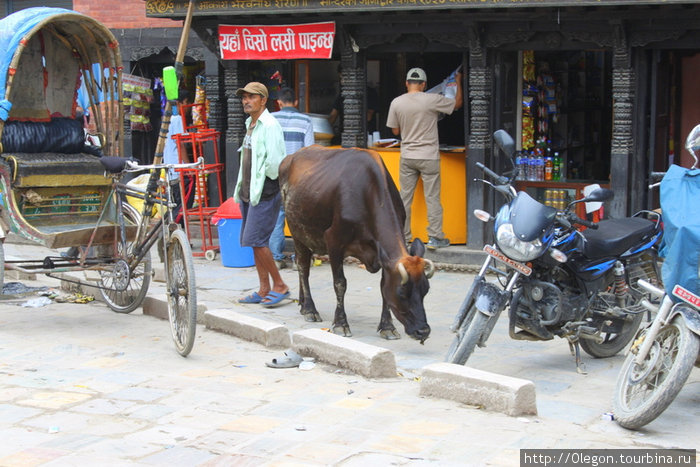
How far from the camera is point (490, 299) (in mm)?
6594

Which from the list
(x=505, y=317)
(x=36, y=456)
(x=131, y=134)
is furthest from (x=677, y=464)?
(x=131, y=134)

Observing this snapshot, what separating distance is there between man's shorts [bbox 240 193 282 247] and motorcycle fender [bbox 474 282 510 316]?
346 cm

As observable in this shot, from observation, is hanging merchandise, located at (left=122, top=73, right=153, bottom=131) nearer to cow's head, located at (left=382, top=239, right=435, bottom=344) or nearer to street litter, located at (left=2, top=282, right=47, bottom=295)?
street litter, located at (left=2, top=282, right=47, bottom=295)

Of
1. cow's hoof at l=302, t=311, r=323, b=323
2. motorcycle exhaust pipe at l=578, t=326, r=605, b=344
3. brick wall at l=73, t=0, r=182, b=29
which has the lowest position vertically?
cow's hoof at l=302, t=311, r=323, b=323

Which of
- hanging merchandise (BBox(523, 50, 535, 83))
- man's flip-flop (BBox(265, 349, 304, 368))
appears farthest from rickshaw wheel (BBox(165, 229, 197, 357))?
hanging merchandise (BBox(523, 50, 535, 83))

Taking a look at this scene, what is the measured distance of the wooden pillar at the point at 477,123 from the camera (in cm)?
1120

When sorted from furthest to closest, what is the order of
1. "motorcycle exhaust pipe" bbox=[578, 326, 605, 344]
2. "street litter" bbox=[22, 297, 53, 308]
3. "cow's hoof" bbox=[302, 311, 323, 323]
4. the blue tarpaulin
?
"street litter" bbox=[22, 297, 53, 308] < "cow's hoof" bbox=[302, 311, 323, 323] < "motorcycle exhaust pipe" bbox=[578, 326, 605, 344] < the blue tarpaulin

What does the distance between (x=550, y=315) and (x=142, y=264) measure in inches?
157

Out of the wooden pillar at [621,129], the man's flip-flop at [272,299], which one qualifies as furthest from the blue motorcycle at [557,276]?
the man's flip-flop at [272,299]

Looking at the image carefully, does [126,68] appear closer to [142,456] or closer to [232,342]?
[232,342]

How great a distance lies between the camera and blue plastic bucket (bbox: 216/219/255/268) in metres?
11.6

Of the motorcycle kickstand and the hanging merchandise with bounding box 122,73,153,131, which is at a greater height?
the hanging merchandise with bounding box 122,73,153,131

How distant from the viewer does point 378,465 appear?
17.1 ft

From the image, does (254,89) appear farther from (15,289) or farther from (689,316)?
(689,316)
